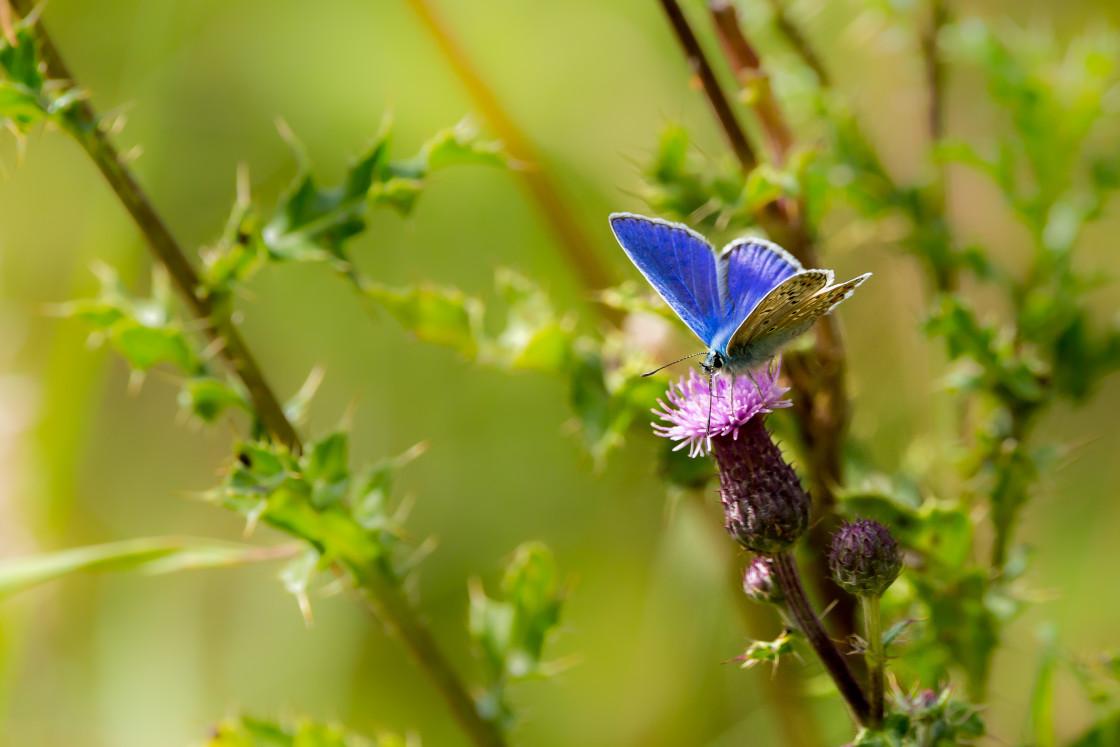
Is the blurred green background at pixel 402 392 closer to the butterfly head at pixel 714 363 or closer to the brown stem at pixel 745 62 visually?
the brown stem at pixel 745 62

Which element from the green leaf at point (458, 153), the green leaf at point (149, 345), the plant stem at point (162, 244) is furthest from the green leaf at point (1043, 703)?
the green leaf at point (149, 345)

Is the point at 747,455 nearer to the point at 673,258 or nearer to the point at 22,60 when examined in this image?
the point at 673,258

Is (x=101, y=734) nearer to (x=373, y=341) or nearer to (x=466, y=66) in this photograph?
(x=373, y=341)

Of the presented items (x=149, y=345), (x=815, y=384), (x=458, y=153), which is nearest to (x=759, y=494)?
(x=815, y=384)

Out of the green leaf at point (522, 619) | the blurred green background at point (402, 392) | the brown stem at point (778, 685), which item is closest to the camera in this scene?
the green leaf at point (522, 619)

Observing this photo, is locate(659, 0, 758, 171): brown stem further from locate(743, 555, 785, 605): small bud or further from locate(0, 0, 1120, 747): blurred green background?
locate(743, 555, 785, 605): small bud

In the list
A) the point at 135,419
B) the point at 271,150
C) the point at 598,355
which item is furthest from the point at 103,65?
the point at 598,355
